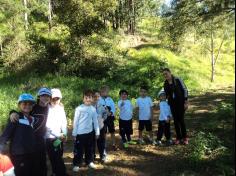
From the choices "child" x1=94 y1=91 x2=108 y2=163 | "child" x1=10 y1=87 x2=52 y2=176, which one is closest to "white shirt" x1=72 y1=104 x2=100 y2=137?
"child" x1=94 y1=91 x2=108 y2=163

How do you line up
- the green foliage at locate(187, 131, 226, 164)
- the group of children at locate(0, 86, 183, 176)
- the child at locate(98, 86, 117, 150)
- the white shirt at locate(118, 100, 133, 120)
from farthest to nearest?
the white shirt at locate(118, 100, 133, 120)
the child at locate(98, 86, 117, 150)
the green foliage at locate(187, 131, 226, 164)
the group of children at locate(0, 86, 183, 176)

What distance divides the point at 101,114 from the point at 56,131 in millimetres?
1636

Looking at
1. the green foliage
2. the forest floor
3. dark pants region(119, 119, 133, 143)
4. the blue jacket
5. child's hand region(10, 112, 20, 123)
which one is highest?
child's hand region(10, 112, 20, 123)

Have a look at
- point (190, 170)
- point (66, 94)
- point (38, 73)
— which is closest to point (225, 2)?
point (190, 170)

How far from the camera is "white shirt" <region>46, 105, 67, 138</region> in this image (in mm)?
6887

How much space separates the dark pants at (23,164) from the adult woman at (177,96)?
14.0 feet

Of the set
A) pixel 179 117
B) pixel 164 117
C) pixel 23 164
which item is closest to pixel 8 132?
pixel 23 164

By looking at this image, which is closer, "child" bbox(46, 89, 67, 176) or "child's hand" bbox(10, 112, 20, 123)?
"child's hand" bbox(10, 112, 20, 123)

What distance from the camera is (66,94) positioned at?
1650cm

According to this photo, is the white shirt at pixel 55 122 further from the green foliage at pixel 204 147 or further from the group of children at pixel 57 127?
the green foliage at pixel 204 147

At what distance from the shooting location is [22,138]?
5.43 metres

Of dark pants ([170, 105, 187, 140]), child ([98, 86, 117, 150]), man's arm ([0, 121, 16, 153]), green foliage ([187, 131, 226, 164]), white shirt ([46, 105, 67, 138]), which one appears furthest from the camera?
dark pants ([170, 105, 187, 140])

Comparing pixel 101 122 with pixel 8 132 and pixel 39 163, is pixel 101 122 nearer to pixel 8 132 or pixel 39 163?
pixel 39 163

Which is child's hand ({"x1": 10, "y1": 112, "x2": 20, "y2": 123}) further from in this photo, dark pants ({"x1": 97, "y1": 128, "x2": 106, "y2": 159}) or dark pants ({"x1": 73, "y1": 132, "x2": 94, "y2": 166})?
dark pants ({"x1": 97, "y1": 128, "x2": 106, "y2": 159})
